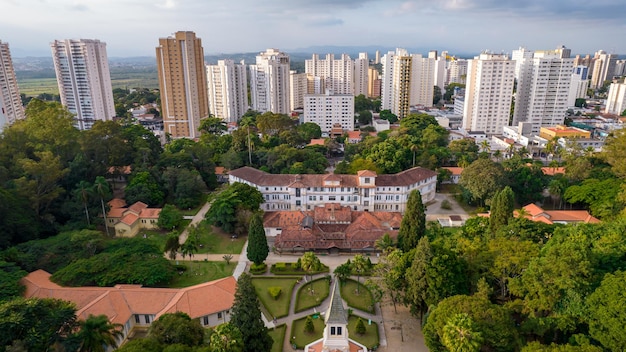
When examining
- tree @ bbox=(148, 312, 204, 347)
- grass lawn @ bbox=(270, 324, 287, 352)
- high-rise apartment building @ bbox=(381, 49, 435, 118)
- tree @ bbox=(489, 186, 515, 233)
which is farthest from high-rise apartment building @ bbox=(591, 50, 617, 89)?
tree @ bbox=(148, 312, 204, 347)

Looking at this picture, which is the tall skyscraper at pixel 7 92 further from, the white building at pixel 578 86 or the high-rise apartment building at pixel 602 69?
the high-rise apartment building at pixel 602 69

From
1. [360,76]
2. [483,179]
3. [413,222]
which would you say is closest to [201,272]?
[413,222]

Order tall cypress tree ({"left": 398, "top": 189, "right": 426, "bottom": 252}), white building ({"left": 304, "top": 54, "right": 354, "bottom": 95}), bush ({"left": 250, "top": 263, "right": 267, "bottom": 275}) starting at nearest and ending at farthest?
tall cypress tree ({"left": 398, "top": 189, "right": 426, "bottom": 252}) → bush ({"left": 250, "top": 263, "right": 267, "bottom": 275}) → white building ({"left": 304, "top": 54, "right": 354, "bottom": 95})

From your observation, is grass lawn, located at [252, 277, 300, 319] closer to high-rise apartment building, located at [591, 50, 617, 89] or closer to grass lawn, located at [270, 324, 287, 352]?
grass lawn, located at [270, 324, 287, 352]

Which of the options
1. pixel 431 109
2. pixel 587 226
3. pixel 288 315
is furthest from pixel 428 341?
pixel 431 109

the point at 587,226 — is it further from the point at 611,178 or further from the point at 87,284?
the point at 87,284

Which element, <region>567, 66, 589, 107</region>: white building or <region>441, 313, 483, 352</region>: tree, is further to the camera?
<region>567, 66, 589, 107</region>: white building
